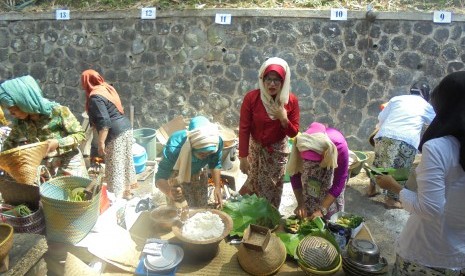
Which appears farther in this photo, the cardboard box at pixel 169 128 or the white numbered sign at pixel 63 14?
the white numbered sign at pixel 63 14

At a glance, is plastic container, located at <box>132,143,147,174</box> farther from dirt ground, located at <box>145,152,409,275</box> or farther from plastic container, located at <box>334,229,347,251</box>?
plastic container, located at <box>334,229,347,251</box>

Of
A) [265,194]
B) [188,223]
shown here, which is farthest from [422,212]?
[265,194]

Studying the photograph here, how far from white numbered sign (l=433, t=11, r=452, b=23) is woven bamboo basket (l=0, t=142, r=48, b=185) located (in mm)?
5951

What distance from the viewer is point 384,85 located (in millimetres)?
6133

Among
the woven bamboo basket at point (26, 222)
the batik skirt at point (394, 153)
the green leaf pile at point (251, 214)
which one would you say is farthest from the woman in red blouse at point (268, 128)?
the woven bamboo basket at point (26, 222)

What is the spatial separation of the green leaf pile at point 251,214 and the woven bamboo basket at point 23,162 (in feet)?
4.61

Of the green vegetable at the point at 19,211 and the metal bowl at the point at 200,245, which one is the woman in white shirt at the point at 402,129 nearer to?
the metal bowl at the point at 200,245

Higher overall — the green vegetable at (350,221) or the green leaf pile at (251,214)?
the green leaf pile at (251,214)

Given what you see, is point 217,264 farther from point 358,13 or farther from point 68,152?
point 358,13

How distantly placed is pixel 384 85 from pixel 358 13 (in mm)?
1270

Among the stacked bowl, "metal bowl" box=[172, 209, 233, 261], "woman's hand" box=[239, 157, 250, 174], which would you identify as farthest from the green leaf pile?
"woman's hand" box=[239, 157, 250, 174]

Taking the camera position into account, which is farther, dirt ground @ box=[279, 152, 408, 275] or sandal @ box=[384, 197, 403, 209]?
sandal @ box=[384, 197, 403, 209]

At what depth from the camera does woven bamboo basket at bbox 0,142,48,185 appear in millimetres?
2404

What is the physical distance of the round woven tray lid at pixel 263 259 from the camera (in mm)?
2189
